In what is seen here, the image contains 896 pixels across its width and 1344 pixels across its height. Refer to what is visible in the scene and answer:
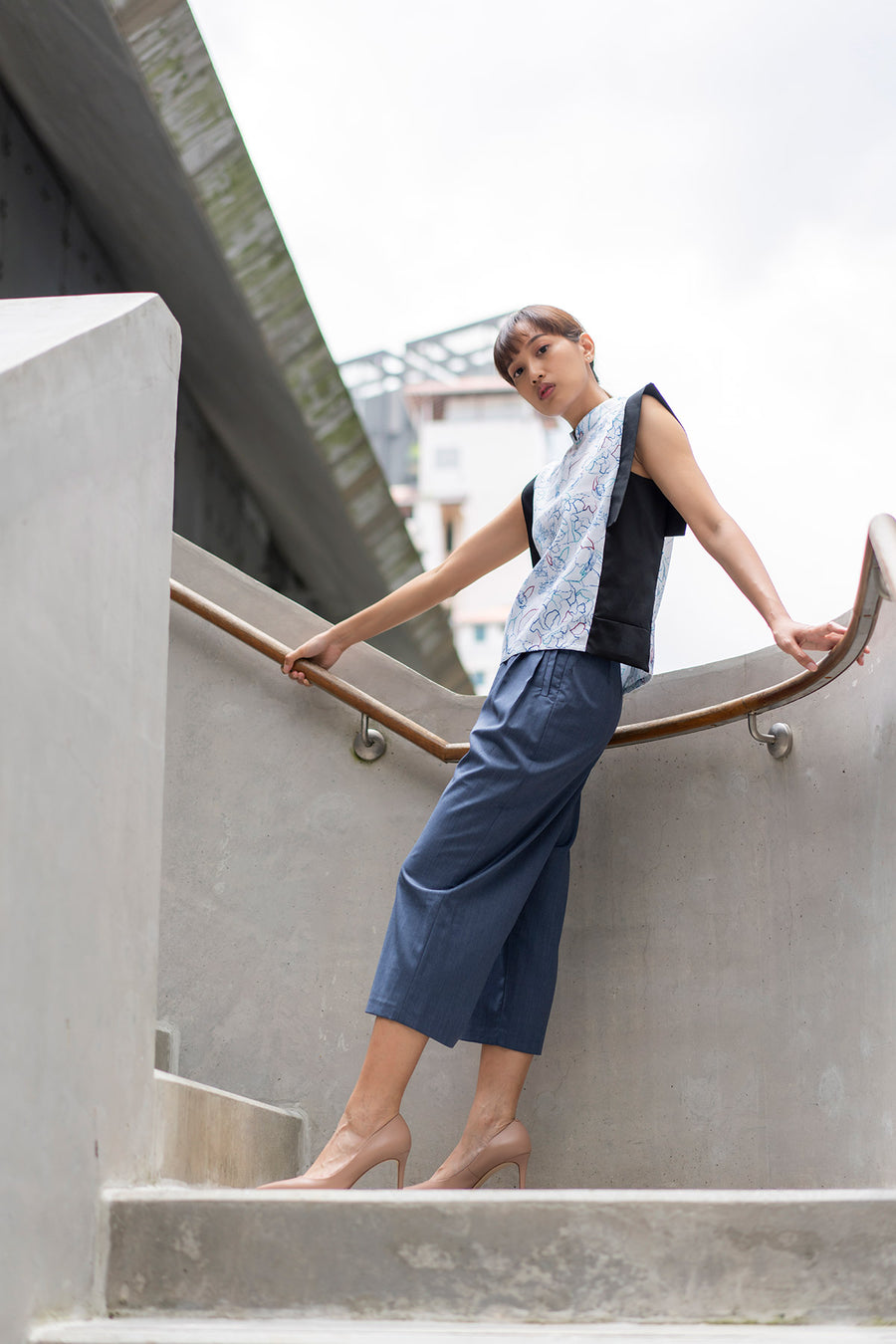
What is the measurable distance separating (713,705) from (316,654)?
834 millimetres

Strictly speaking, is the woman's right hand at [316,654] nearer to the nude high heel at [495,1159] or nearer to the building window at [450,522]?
the nude high heel at [495,1159]

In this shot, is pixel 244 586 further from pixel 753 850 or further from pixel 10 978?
pixel 10 978

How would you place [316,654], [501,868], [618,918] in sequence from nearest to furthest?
[501,868] < [618,918] < [316,654]

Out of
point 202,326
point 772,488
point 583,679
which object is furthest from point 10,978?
point 772,488

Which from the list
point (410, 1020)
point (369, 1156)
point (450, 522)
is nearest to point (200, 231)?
point (410, 1020)

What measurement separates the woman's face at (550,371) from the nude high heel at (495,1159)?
4.27 feet

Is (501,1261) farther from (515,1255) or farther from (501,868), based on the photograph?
(501,868)

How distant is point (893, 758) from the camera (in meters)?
1.92

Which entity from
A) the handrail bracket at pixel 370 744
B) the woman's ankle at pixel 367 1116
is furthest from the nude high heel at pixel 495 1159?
the handrail bracket at pixel 370 744

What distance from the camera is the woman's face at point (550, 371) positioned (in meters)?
2.30

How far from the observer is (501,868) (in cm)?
206

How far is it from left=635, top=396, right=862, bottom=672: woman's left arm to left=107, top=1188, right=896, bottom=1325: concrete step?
0.84 metres

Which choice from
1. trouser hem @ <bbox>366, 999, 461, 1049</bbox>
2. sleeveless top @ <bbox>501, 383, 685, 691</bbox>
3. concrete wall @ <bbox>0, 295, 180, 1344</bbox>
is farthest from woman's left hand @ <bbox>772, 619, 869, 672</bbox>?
concrete wall @ <bbox>0, 295, 180, 1344</bbox>

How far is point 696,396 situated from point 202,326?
41897 millimetres
